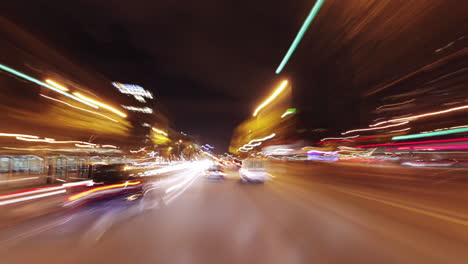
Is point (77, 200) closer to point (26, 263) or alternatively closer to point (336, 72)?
point (26, 263)

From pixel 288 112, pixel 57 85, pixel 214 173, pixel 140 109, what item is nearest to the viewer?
pixel 214 173

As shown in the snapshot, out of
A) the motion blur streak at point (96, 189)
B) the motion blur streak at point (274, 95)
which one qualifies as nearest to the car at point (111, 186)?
the motion blur streak at point (96, 189)

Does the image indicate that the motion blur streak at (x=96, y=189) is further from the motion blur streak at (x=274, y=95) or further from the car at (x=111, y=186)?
the motion blur streak at (x=274, y=95)

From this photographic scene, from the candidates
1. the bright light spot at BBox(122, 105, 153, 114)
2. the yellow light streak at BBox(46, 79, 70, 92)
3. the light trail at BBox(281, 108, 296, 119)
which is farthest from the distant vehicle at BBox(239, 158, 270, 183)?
the bright light spot at BBox(122, 105, 153, 114)

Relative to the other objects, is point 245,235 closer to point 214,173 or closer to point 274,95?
point 214,173

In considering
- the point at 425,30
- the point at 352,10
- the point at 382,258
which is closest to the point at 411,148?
the point at 425,30

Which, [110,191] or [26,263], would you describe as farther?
[110,191]

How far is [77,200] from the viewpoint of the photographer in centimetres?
827

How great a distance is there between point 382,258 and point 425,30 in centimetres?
2658

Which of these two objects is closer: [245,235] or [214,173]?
[245,235]

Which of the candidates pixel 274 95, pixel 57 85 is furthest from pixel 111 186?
pixel 274 95

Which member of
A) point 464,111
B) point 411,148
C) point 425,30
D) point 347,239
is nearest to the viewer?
point 347,239

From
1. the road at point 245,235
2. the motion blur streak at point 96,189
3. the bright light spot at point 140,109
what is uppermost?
the bright light spot at point 140,109

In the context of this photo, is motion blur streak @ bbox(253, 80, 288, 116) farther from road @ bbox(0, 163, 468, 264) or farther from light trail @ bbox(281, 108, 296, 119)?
road @ bbox(0, 163, 468, 264)
